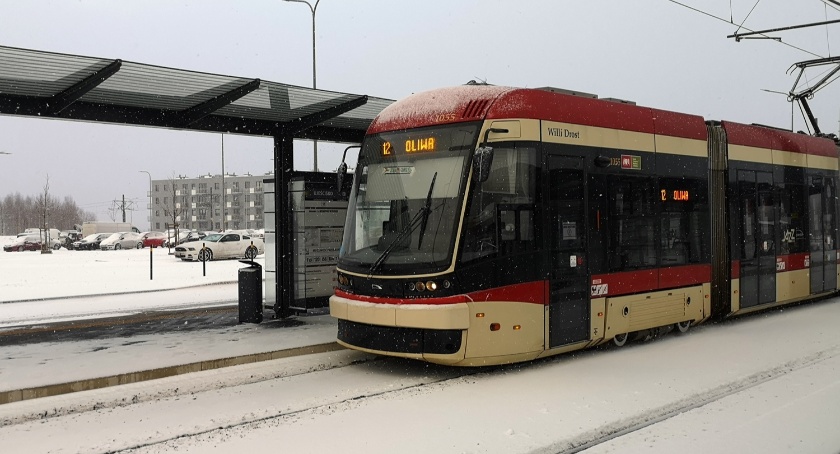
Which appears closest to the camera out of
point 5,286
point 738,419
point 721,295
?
point 738,419

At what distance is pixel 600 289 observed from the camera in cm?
984

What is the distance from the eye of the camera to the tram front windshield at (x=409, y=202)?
8469 mm

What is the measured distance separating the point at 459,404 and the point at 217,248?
109 feet

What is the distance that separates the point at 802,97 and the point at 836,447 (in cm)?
1533

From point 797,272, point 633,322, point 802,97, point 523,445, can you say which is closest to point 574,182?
point 633,322

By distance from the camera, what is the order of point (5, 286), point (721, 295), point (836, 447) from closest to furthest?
point (836, 447) < point (721, 295) < point (5, 286)

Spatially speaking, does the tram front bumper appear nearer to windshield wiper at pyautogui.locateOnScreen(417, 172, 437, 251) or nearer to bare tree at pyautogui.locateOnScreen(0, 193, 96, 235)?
windshield wiper at pyautogui.locateOnScreen(417, 172, 437, 251)

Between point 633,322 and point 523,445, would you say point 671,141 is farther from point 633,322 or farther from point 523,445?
point 523,445

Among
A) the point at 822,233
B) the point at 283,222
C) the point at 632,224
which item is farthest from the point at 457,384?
the point at 822,233

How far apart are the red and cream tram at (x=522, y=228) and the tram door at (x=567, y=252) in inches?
0.9

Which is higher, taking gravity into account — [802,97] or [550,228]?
[802,97]

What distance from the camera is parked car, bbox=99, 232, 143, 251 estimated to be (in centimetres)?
5650

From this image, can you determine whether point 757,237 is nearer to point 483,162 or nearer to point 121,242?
point 483,162

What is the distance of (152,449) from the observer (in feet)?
20.2
